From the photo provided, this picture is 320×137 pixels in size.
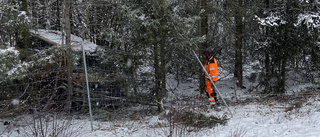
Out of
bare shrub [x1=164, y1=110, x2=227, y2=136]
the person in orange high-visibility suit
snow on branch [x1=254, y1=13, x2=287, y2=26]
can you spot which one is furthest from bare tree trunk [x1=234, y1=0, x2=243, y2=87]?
bare shrub [x1=164, y1=110, x2=227, y2=136]

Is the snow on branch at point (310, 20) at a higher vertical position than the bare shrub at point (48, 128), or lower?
higher

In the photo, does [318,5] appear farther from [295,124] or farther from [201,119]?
[201,119]

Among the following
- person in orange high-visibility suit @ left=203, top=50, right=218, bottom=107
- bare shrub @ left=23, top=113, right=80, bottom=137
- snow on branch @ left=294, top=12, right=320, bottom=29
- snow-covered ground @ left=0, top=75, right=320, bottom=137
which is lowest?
snow-covered ground @ left=0, top=75, right=320, bottom=137

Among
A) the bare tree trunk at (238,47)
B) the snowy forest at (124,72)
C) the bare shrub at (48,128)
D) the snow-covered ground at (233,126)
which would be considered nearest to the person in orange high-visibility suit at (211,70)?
the snowy forest at (124,72)

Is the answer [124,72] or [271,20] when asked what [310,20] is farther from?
[124,72]

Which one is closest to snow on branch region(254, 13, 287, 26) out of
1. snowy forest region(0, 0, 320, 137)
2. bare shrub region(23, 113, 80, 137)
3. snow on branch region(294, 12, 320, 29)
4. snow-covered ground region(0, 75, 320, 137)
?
snowy forest region(0, 0, 320, 137)

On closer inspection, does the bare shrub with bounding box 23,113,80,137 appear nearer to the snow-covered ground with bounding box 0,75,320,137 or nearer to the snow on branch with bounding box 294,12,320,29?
the snow-covered ground with bounding box 0,75,320,137

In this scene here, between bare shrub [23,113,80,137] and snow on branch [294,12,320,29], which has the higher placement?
snow on branch [294,12,320,29]

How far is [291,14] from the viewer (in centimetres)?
1092

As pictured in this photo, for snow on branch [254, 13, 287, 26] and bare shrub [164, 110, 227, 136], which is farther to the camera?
snow on branch [254, 13, 287, 26]

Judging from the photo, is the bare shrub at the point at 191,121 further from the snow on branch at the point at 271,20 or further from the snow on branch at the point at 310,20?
the snow on branch at the point at 310,20

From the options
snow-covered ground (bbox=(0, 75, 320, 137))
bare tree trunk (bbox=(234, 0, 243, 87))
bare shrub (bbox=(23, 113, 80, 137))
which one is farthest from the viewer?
bare tree trunk (bbox=(234, 0, 243, 87))

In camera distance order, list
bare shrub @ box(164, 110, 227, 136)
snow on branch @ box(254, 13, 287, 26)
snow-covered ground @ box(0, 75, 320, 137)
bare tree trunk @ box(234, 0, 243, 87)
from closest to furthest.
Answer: snow-covered ground @ box(0, 75, 320, 137), bare shrub @ box(164, 110, 227, 136), snow on branch @ box(254, 13, 287, 26), bare tree trunk @ box(234, 0, 243, 87)

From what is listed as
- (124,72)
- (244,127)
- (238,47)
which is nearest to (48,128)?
(124,72)
